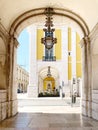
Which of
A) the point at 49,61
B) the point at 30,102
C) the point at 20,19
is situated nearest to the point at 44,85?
the point at 49,61

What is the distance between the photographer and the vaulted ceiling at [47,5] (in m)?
10.9

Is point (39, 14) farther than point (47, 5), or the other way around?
point (39, 14)

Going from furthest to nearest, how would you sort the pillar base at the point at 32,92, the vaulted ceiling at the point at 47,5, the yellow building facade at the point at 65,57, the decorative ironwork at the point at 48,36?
the yellow building facade at the point at 65,57 → the pillar base at the point at 32,92 → the decorative ironwork at the point at 48,36 → the vaulted ceiling at the point at 47,5

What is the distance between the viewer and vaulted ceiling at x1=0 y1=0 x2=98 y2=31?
10.9 meters

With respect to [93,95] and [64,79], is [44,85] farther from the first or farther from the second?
[93,95]

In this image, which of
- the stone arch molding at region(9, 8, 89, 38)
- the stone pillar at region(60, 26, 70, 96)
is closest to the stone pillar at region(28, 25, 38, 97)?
the stone pillar at region(60, 26, 70, 96)

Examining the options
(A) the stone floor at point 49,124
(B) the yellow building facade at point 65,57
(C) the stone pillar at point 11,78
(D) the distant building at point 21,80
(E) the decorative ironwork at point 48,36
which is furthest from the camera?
(D) the distant building at point 21,80

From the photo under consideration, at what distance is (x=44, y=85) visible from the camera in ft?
184

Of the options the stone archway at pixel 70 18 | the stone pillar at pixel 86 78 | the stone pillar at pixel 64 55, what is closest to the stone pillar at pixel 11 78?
the stone archway at pixel 70 18

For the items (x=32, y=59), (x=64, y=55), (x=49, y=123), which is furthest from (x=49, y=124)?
(x=64, y=55)

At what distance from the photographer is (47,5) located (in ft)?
40.6

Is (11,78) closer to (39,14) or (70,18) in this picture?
(39,14)

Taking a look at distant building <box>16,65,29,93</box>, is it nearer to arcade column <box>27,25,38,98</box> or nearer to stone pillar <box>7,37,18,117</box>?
arcade column <box>27,25,38,98</box>

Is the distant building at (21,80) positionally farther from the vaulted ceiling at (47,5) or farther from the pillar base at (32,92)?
the vaulted ceiling at (47,5)
